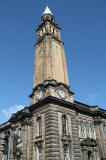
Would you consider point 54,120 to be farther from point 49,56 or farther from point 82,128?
point 49,56

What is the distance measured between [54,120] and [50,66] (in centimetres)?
1041

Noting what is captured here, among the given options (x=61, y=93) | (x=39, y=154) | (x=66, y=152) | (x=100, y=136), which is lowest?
(x=39, y=154)

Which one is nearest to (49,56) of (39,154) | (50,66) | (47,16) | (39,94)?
(50,66)

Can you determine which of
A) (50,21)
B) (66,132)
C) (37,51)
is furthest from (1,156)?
(50,21)

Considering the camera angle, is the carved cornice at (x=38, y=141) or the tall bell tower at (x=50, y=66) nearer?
the carved cornice at (x=38, y=141)

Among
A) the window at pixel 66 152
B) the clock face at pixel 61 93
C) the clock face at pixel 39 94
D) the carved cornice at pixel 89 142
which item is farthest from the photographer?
the clock face at pixel 39 94

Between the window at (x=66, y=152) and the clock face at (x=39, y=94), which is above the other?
the clock face at (x=39, y=94)

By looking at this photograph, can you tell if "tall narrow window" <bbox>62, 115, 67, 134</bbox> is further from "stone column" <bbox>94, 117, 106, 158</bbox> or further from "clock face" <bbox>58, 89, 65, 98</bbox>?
"stone column" <bbox>94, 117, 106, 158</bbox>

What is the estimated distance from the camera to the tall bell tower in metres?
31.0

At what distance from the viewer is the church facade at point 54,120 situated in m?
26.6

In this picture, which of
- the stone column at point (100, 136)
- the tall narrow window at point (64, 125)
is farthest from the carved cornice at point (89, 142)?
the tall narrow window at point (64, 125)

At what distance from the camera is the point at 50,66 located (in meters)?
32.7

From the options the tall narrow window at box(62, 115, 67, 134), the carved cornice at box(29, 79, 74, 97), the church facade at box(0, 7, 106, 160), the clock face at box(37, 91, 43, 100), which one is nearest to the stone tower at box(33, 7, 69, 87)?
the church facade at box(0, 7, 106, 160)

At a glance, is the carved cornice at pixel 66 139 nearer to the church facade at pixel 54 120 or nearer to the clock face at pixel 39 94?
the church facade at pixel 54 120
